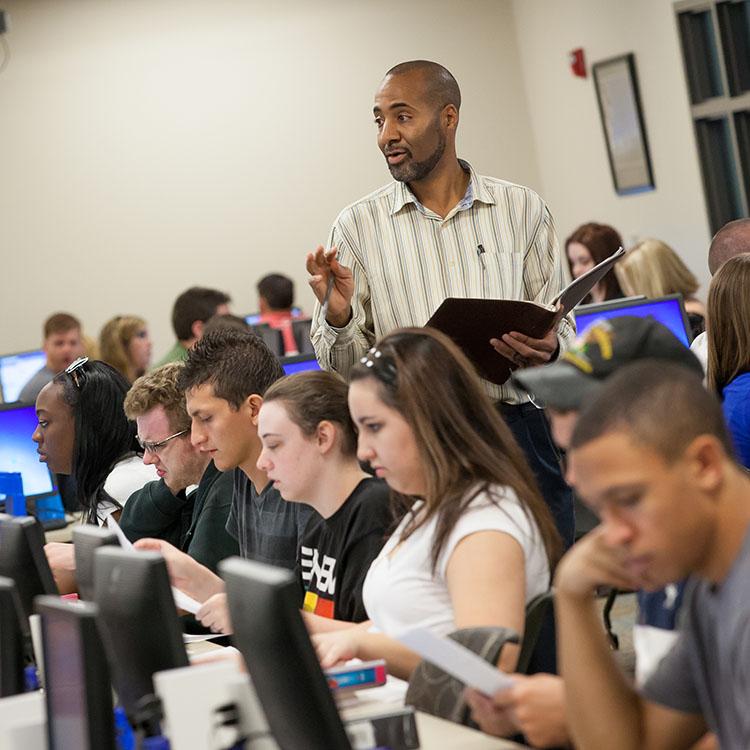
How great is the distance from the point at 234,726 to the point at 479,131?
27.9ft

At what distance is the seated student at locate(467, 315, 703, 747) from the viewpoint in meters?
1.75

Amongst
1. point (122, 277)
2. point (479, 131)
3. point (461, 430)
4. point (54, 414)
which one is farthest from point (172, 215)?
point (461, 430)

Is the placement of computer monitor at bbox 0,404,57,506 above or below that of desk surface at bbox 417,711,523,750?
above

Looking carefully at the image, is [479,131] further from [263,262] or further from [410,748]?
[410,748]

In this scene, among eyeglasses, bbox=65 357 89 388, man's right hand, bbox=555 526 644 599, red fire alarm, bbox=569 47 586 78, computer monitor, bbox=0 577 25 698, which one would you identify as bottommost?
computer monitor, bbox=0 577 25 698

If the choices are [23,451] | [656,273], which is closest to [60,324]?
[23,451]

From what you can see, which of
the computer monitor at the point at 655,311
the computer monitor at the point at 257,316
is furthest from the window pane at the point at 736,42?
the computer monitor at the point at 257,316

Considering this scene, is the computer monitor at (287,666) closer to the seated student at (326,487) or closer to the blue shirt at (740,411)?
the seated student at (326,487)

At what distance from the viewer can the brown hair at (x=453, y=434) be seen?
2344 millimetres

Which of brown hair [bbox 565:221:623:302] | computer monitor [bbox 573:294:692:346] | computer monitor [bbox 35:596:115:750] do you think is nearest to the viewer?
computer monitor [bbox 35:596:115:750]

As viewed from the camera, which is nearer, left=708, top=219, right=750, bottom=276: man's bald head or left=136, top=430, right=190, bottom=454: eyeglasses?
left=136, top=430, right=190, bottom=454: eyeglasses

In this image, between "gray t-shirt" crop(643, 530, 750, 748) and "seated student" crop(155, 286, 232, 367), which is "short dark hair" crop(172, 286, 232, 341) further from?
"gray t-shirt" crop(643, 530, 750, 748)

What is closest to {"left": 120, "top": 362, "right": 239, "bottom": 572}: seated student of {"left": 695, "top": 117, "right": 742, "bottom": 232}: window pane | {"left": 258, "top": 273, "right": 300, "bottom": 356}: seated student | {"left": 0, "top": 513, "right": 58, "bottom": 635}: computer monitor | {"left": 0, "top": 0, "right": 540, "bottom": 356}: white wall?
{"left": 0, "top": 513, "right": 58, "bottom": 635}: computer monitor

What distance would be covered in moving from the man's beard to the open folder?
50 cm
